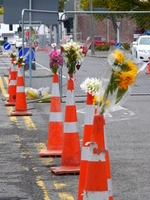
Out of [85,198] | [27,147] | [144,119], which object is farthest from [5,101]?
[85,198]

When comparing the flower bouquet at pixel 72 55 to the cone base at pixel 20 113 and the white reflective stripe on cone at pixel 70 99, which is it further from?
the cone base at pixel 20 113

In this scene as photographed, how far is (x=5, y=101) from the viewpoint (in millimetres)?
19359

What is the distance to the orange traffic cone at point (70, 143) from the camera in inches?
373

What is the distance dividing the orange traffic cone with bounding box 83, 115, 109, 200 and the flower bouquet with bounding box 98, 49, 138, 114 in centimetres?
16

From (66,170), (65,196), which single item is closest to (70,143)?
(66,170)

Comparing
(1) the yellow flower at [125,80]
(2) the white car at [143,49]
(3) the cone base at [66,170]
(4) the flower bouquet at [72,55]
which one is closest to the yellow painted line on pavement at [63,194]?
(3) the cone base at [66,170]

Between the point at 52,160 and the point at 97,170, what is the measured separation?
14.3 feet

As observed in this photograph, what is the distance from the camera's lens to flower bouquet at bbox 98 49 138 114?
20.2 feet

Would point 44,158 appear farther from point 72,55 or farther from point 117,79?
point 117,79

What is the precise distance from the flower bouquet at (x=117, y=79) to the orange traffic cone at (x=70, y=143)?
126 inches

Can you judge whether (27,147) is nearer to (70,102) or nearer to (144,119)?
(70,102)

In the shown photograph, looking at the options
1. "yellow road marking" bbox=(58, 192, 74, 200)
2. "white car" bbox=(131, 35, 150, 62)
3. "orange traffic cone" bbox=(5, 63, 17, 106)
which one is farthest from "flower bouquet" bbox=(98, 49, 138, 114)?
"white car" bbox=(131, 35, 150, 62)

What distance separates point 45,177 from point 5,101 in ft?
33.3

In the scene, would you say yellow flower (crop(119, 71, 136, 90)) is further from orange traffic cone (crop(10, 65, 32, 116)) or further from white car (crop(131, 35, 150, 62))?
white car (crop(131, 35, 150, 62))
